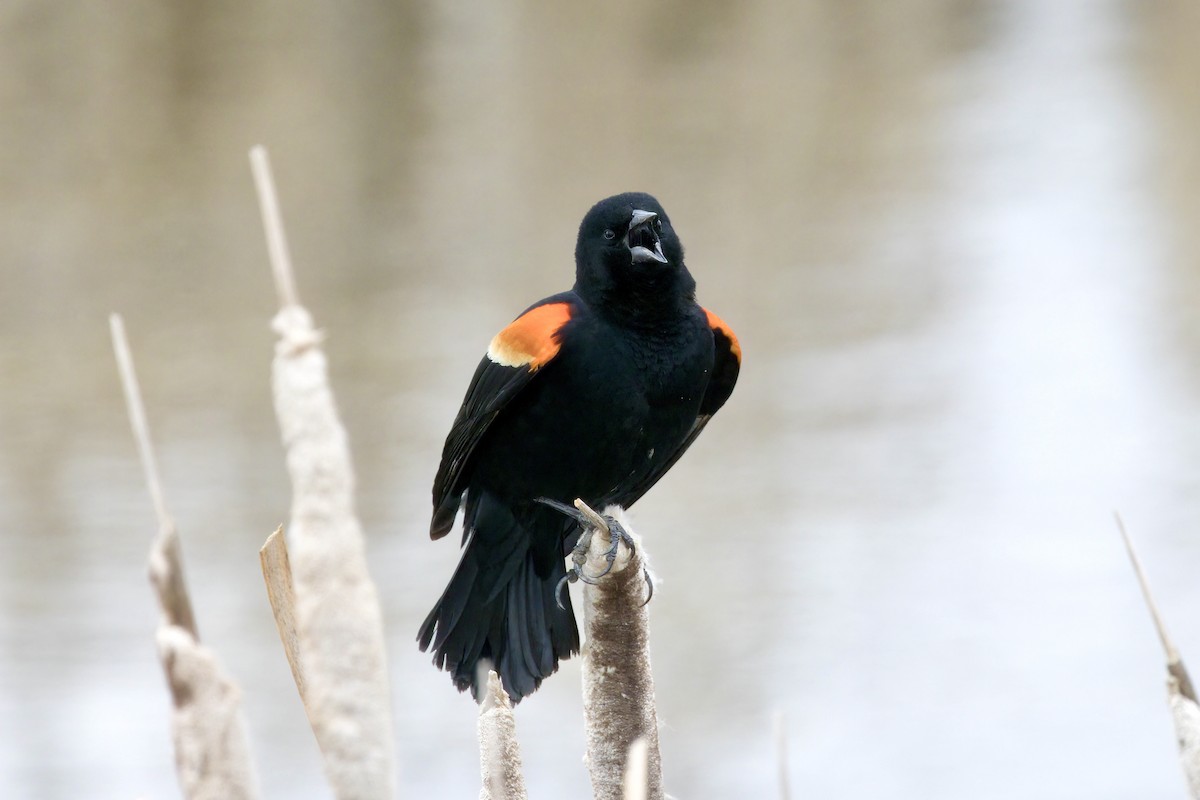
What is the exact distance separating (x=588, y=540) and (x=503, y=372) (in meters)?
0.32

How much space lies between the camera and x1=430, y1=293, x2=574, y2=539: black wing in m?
2.31

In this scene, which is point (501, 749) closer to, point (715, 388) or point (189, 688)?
point (189, 688)

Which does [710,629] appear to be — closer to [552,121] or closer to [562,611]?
[562,611]

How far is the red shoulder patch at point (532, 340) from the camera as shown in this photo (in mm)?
2303

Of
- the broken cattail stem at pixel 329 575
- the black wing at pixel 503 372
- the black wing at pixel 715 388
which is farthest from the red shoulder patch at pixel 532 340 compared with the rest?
the broken cattail stem at pixel 329 575

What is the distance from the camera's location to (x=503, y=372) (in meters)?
2.34

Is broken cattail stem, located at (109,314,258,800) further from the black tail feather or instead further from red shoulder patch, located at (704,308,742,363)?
red shoulder patch, located at (704,308,742,363)

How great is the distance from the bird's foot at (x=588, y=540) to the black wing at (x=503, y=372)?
0.16m

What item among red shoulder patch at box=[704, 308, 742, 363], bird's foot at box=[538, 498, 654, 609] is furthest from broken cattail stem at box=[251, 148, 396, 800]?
red shoulder patch at box=[704, 308, 742, 363]

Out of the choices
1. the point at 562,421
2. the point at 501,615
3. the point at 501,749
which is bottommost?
the point at 501,749

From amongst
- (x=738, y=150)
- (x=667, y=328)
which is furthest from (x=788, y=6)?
(x=667, y=328)

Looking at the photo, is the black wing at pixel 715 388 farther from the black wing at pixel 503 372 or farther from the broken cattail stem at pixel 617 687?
the broken cattail stem at pixel 617 687

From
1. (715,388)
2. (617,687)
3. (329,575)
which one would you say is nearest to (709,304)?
(715,388)

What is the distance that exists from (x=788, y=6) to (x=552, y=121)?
4008mm
